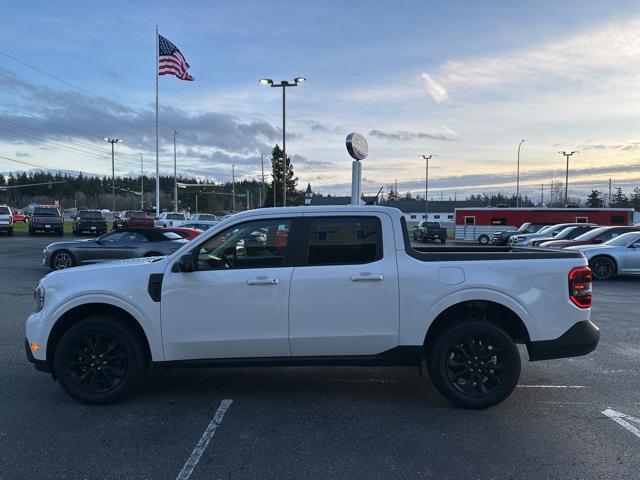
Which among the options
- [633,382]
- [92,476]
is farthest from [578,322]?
[92,476]

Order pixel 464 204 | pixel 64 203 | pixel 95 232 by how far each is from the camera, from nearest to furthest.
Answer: pixel 95 232
pixel 464 204
pixel 64 203

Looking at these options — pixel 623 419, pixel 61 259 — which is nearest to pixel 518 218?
pixel 61 259

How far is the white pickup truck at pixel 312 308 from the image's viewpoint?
4461mm

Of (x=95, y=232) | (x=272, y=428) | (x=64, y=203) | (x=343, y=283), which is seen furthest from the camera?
(x=64, y=203)

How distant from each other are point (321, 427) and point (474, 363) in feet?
4.89

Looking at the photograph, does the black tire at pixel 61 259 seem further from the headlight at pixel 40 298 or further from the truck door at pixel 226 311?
the truck door at pixel 226 311

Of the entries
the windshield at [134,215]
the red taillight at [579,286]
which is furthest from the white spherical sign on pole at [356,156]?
the windshield at [134,215]

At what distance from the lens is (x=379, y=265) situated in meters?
4.51

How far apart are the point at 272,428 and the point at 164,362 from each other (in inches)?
46.4

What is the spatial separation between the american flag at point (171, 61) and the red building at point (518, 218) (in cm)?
2492

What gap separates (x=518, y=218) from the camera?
134 ft

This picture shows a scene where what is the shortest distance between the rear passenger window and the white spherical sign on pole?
573 centimetres

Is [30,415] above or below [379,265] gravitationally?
below

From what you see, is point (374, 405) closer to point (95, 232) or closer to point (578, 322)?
point (578, 322)
